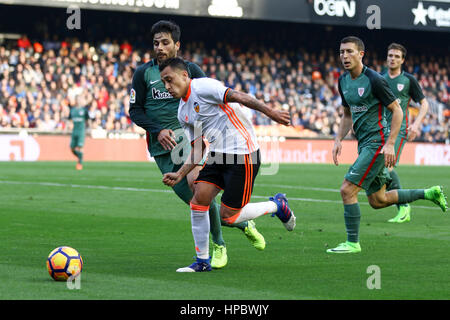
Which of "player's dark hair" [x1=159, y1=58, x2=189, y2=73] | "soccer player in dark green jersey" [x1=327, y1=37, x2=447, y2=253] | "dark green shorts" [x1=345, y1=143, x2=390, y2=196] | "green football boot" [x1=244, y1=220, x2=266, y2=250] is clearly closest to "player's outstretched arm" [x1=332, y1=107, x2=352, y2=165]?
"soccer player in dark green jersey" [x1=327, y1=37, x2=447, y2=253]

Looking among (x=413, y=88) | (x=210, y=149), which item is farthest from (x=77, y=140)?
(x=210, y=149)

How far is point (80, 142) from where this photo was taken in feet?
A: 92.4

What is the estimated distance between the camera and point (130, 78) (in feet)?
130

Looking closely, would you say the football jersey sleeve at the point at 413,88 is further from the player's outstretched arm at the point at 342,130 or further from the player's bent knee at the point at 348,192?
the player's bent knee at the point at 348,192

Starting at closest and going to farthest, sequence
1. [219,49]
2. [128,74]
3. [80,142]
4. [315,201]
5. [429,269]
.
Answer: [429,269]
[315,201]
[80,142]
[128,74]
[219,49]

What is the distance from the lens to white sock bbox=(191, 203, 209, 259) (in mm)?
7648

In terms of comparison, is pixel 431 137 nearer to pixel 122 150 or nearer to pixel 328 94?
pixel 328 94

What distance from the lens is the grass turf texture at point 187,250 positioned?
6512 millimetres

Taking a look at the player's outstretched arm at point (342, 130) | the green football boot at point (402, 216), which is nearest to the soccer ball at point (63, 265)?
the player's outstretched arm at point (342, 130)

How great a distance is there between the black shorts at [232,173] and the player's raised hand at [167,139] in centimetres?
75

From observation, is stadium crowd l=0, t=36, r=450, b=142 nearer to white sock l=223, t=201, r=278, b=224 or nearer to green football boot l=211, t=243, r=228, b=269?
white sock l=223, t=201, r=278, b=224

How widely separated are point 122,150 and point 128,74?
544cm

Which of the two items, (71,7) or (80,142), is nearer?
(80,142)

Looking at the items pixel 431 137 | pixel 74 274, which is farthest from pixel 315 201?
pixel 431 137
